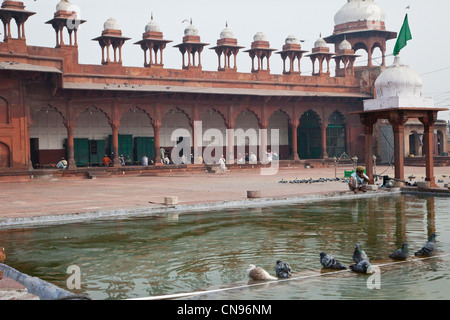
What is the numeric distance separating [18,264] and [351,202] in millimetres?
7542

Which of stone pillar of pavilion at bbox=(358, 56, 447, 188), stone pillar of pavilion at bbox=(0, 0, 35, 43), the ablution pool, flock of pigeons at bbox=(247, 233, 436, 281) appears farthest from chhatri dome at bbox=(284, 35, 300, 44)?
flock of pigeons at bbox=(247, 233, 436, 281)

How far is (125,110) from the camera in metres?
24.9

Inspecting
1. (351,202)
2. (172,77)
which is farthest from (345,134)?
(351,202)

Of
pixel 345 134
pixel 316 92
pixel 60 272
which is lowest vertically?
pixel 60 272

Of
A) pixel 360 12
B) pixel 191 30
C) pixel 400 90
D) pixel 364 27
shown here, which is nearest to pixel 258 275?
pixel 400 90

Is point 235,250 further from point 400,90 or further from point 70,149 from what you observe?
point 70,149

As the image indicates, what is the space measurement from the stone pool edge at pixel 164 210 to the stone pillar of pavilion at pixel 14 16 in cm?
1381

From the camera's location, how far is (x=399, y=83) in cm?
1366

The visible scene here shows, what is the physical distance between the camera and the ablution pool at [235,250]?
4.97m

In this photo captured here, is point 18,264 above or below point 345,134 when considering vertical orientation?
below

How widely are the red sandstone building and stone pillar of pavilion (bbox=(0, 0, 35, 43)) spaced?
0.12 ft

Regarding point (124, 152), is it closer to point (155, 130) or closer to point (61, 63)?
point (155, 130)

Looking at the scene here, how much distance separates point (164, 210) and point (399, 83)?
263 inches

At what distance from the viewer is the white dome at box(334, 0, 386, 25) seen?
117ft
